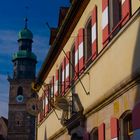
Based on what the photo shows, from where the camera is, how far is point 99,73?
16.0 m

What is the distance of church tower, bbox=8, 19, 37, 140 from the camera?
106625mm

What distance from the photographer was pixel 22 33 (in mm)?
108062

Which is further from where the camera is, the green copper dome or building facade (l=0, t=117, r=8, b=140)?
building facade (l=0, t=117, r=8, b=140)

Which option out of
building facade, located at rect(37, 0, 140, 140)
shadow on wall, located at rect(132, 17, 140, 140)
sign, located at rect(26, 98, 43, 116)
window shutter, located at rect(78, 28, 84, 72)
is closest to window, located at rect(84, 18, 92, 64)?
building facade, located at rect(37, 0, 140, 140)

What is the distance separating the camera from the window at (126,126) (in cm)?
1337

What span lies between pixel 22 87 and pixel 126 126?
97.2 meters

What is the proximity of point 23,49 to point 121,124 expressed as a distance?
9252cm

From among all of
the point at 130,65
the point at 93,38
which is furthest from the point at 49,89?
the point at 130,65

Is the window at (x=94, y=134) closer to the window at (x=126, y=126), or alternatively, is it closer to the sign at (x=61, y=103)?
the window at (x=126, y=126)

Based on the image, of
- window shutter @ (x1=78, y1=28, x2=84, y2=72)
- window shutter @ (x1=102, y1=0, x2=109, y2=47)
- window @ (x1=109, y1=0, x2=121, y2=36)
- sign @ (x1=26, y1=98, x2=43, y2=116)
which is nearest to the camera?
window @ (x1=109, y1=0, x2=121, y2=36)

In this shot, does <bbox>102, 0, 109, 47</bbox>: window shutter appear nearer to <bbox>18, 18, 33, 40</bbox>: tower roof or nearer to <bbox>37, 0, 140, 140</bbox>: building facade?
<bbox>37, 0, 140, 140</bbox>: building facade

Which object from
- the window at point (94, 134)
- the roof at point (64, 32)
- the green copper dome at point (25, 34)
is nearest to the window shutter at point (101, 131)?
the window at point (94, 134)

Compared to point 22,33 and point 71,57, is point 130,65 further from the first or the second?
point 22,33

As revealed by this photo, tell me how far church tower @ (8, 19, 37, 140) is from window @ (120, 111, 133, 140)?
92.5 m
